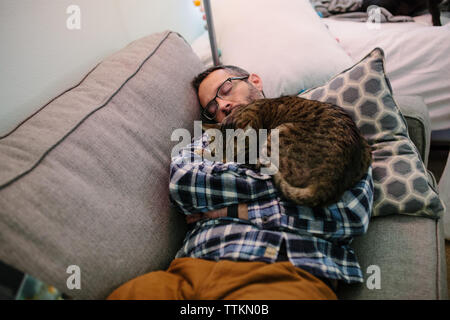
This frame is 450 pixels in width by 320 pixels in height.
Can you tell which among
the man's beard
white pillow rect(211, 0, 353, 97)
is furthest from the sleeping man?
white pillow rect(211, 0, 353, 97)

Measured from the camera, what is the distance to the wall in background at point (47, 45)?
2.70 feet

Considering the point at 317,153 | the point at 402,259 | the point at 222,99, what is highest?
the point at 222,99

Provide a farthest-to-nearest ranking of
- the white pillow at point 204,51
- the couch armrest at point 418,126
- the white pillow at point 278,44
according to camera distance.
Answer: the white pillow at point 204,51
the white pillow at point 278,44
the couch armrest at point 418,126

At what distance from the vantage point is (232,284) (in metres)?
0.59

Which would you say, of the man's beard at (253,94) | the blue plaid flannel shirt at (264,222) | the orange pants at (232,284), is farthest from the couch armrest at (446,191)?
the orange pants at (232,284)

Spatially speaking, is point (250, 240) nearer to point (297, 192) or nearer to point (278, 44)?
point (297, 192)

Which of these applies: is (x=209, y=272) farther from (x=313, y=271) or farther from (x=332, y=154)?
(x=332, y=154)

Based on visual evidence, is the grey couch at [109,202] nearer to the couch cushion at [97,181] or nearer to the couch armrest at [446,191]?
the couch cushion at [97,181]

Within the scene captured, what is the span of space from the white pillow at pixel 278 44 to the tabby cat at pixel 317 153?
0.47 metres

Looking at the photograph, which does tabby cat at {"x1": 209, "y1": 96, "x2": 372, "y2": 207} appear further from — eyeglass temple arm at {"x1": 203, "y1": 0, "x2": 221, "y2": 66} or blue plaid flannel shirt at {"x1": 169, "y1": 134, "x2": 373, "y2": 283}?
eyeglass temple arm at {"x1": 203, "y1": 0, "x2": 221, "y2": 66}

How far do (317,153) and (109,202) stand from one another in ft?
1.95

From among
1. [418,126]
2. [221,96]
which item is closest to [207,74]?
[221,96]
